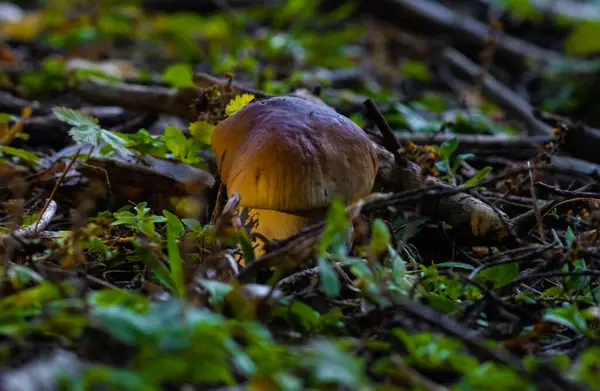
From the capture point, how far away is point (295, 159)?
1794 mm

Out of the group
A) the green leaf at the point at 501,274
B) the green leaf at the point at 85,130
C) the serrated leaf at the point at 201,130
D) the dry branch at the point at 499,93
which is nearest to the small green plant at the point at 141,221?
the green leaf at the point at 85,130

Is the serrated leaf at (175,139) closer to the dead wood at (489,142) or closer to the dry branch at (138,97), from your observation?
the dry branch at (138,97)

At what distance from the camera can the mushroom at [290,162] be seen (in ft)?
5.90

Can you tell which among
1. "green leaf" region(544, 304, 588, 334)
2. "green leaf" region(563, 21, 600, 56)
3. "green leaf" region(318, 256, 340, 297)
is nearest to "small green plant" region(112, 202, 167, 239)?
"green leaf" region(318, 256, 340, 297)

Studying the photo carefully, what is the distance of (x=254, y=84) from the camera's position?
11.6 ft

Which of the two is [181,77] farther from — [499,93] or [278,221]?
[499,93]

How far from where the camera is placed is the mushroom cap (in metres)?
1.80

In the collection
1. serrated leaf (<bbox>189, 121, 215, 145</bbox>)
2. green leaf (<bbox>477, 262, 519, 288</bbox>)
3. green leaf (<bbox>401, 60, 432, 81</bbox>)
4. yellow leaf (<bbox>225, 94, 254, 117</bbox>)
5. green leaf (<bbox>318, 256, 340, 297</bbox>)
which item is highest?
yellow leaf (<bbox>225, 94, 254, 117</bbox>)

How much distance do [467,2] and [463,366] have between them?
6.88 metres

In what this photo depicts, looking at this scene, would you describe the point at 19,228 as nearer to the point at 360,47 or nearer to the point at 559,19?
the point at 360,47

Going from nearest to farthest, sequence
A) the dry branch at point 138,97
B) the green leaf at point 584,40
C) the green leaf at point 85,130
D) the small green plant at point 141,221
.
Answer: the small green plant at point 141,221 < the green leaf at point 85,130 < the dry branch at point 138,97 < the green leaf at point 584,40

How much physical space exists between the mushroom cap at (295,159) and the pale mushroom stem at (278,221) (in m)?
0.06

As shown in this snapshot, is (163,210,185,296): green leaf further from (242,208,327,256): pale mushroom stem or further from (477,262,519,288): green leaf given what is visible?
(477,262,519,288): green leaf

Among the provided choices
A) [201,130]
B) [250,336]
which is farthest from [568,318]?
[201,130]
